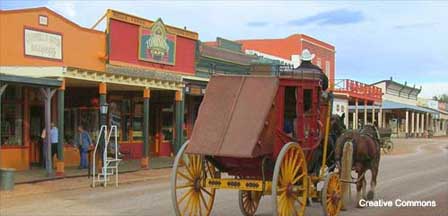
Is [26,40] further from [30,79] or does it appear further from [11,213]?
[11,213]

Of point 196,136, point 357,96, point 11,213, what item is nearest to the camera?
point 196,136

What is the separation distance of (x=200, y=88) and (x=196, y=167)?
52.7ft

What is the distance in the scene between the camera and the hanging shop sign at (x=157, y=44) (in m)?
22.7

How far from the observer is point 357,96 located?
4150 centimetres

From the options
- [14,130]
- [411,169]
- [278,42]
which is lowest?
[411,169]

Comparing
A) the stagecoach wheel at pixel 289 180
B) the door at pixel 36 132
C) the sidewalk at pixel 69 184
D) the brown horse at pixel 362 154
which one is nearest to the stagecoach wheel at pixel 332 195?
the stagecoach wheel at pixel 289 180

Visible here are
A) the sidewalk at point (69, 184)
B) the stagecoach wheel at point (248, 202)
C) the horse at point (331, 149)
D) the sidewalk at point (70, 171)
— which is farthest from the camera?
the sidewalk at point (70, 171)

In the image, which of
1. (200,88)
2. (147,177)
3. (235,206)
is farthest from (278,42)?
(235,206)

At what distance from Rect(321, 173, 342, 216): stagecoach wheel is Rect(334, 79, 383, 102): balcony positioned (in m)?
29.5

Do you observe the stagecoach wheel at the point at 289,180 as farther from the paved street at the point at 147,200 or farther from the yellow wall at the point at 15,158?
the yellow wall at the point at 15,158

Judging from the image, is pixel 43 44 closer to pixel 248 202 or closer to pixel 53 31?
pixel 53 31

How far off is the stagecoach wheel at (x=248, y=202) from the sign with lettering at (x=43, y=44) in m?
10.5

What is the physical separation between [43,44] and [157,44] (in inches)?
208

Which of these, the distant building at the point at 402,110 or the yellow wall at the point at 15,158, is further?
the distant building at the point at 402,110
